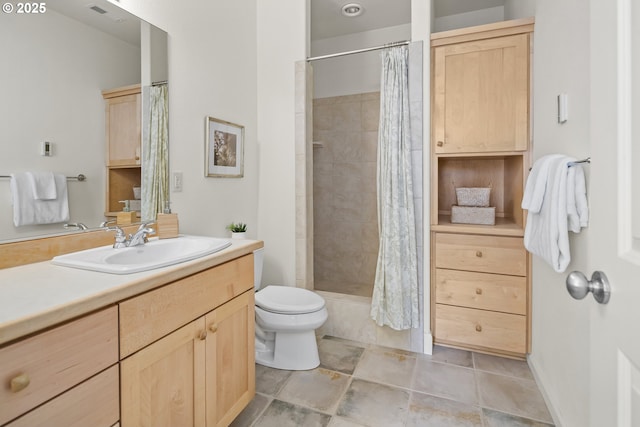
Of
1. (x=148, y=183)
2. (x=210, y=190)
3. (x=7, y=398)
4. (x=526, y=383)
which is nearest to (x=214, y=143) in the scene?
(x=210, y=190)

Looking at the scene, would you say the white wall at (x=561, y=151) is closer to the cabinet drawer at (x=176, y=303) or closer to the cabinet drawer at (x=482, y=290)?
the cabinet drawer at (x=482, y=290)

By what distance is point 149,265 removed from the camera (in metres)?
1.08

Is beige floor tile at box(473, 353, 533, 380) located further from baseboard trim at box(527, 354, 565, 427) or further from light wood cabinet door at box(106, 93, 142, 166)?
light wood cabinet door at box(106, 93, 142, 166)

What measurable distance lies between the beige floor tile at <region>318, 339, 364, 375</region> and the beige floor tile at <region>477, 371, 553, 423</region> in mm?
736

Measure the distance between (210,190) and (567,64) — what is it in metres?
1.97

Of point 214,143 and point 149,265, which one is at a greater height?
point 214,143

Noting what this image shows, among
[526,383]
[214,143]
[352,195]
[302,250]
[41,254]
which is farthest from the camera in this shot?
[352,195]

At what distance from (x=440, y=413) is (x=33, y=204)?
200 cm

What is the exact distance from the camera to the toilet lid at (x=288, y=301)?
6.34 feet

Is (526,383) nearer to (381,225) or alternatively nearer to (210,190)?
(381,225)

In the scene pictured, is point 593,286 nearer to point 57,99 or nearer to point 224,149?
point 57,99

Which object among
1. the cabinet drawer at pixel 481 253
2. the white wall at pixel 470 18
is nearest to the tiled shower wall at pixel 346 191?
the white wall at pixel 470 18

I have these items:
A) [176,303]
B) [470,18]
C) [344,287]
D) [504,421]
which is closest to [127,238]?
[176,303]

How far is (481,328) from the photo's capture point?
2.17 metres
